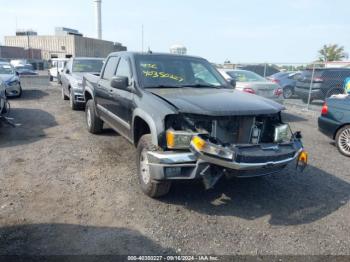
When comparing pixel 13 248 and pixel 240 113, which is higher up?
pixel 240 113

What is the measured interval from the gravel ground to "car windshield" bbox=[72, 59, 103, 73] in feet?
17.4

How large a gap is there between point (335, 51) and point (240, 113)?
46.5 meters

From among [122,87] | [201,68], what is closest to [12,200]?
[122,87]

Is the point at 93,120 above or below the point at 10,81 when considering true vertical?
below

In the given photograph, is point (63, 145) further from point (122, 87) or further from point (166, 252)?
point (166, 252)

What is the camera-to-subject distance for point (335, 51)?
1711 inches

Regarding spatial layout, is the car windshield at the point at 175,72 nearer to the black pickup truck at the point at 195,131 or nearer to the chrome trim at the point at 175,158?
the black pickup truck at the point at 195,131

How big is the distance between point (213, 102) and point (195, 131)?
0.48 metres

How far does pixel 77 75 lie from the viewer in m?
10.1

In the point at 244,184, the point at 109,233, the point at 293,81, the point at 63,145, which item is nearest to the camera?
the point at 109,233

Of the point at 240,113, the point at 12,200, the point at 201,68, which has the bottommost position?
the point at 12,200

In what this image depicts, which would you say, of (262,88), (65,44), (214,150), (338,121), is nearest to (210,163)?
(214,150)

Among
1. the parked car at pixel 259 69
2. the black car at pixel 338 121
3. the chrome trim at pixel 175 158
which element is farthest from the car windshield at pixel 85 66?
the parked car at pixel 259 69

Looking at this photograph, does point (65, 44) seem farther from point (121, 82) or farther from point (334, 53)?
point (121, 82)
